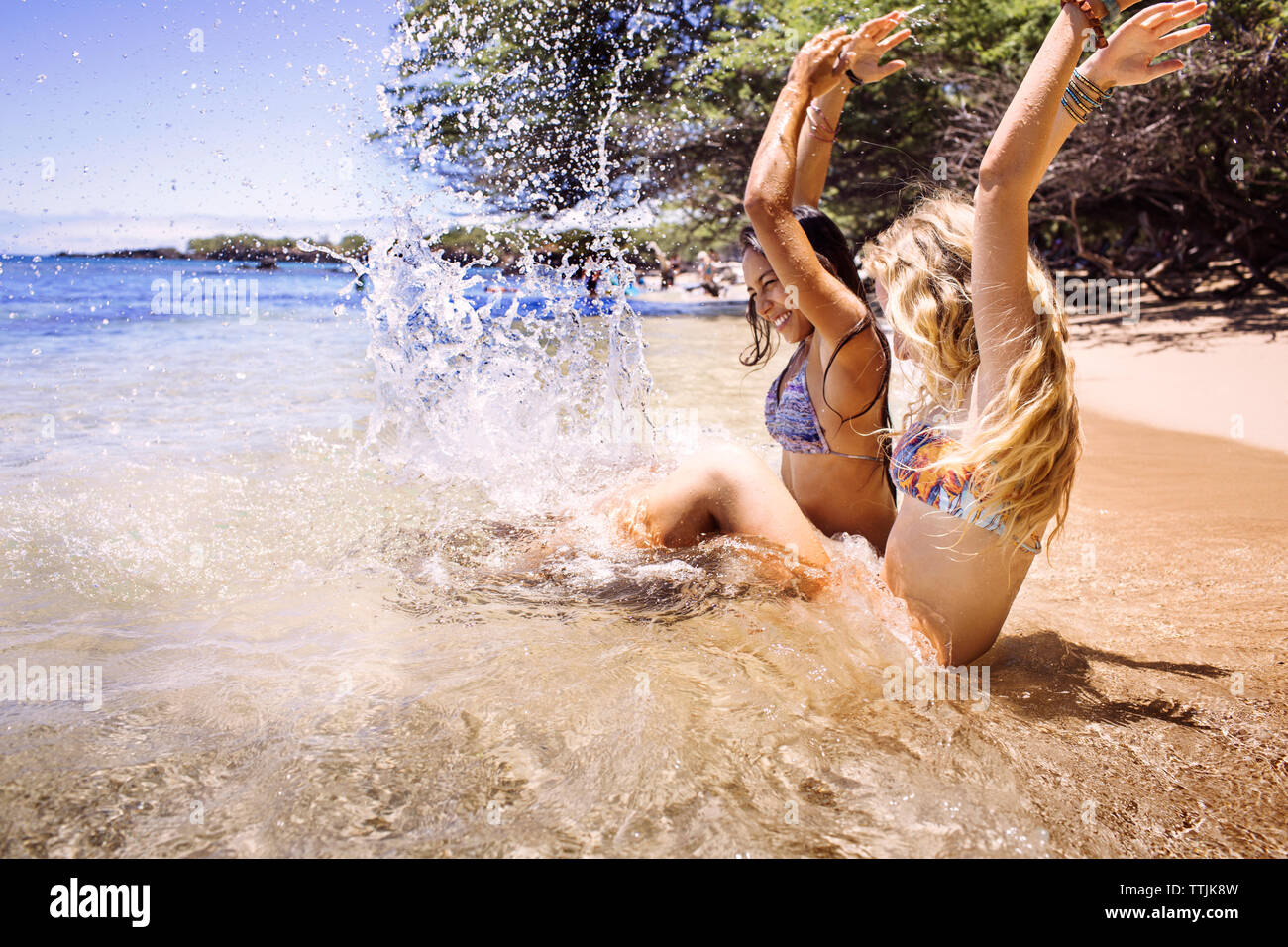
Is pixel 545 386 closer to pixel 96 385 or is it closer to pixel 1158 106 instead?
pixel 96 385

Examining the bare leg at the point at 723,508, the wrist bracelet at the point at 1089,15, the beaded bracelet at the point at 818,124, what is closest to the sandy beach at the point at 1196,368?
the beaded bracelet at the point at 818,124

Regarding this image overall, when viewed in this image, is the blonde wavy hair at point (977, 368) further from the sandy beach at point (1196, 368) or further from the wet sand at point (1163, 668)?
the sandy beach at point (1196, 368)

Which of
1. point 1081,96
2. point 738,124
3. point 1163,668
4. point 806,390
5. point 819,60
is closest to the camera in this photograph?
point 1081,96

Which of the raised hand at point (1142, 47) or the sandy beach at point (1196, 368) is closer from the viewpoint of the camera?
the raised hand at point (1142, 47)

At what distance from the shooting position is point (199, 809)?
1777 millimetres

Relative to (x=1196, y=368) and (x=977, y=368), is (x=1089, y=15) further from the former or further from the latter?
(x=1196, y=368)

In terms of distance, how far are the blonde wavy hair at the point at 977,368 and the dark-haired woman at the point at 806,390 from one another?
0.69ft

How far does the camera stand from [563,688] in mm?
2311

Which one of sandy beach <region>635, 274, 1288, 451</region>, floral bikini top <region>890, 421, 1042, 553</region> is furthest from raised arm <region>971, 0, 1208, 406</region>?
sandy beach <region>635, 274, 1288, 451</region>

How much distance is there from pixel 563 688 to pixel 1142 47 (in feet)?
6.80

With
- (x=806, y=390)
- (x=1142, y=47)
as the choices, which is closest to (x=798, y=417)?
(x=806, y=390)

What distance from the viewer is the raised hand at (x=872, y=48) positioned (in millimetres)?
2787

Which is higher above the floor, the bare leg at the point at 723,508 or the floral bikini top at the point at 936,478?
the floral bikini top at the point at 936,478
